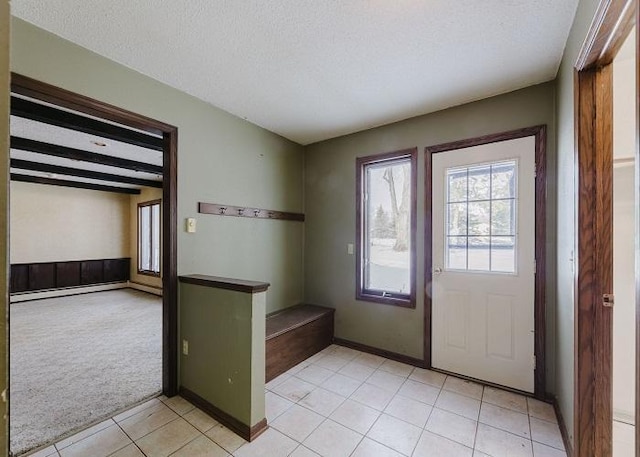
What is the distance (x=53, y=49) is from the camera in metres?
1.73

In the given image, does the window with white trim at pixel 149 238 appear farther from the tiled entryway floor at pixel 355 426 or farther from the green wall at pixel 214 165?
the tiled entryway floor at pixel 355 426

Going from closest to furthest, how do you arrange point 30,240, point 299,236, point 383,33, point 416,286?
point 383,33 < point 416,286 < point 299,236 < point 30,240

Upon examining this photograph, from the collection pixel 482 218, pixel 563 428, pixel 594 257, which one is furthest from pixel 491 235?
pixel 563 428

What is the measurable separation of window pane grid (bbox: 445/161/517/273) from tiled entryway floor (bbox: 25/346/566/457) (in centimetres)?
107

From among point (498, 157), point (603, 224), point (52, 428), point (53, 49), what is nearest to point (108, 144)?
point (53, 49)

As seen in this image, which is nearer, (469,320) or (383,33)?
(383,33)

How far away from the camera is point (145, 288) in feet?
21.7

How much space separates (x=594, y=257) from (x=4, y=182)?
7.00 feet

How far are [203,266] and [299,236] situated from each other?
1.38 m

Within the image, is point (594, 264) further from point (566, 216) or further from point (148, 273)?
point (148, 273)

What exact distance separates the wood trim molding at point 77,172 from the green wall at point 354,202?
4.22 m

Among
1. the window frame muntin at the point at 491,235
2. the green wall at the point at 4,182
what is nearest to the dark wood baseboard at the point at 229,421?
the green wall at the point at 4,182

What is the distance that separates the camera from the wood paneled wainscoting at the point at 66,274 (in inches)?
221

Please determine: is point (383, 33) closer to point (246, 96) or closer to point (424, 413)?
point (246, 96)
